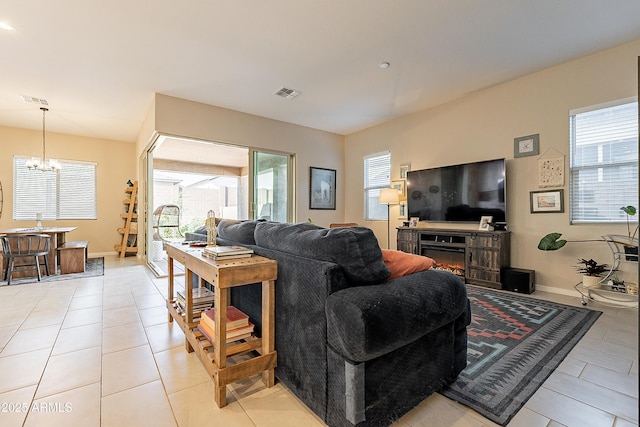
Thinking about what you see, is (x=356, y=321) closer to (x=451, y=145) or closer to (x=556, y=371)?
(x=556, y=371)

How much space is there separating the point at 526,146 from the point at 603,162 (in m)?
0.77

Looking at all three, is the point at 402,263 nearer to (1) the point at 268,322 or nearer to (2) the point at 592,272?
(1) the point at 268,322

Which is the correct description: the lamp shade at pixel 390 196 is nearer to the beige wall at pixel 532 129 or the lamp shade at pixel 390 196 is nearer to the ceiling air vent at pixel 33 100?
the beige wall at pixel 532 129

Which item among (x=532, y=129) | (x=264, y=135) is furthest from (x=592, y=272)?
(x=264, y=135)

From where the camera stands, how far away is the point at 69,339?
2.13 meters

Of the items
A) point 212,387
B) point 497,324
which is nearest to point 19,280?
point 212,387

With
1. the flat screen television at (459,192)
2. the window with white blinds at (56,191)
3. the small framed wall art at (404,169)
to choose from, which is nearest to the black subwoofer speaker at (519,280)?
the flat screen television at (459,192)

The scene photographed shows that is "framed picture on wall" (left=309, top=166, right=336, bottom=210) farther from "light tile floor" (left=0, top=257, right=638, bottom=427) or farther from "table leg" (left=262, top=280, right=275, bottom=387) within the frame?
"table leg" (left=262, top=280, right=275, bottom=387)

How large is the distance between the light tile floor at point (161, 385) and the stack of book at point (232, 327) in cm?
25

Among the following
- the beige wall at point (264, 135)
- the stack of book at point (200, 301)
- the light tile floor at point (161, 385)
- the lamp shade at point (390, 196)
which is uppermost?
the beige wall at point (264, 135)

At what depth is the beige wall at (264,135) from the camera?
424cm

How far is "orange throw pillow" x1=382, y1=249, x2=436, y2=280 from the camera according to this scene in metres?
1.50

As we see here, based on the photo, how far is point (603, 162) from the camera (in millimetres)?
3143

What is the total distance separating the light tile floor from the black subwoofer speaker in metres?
0.83
